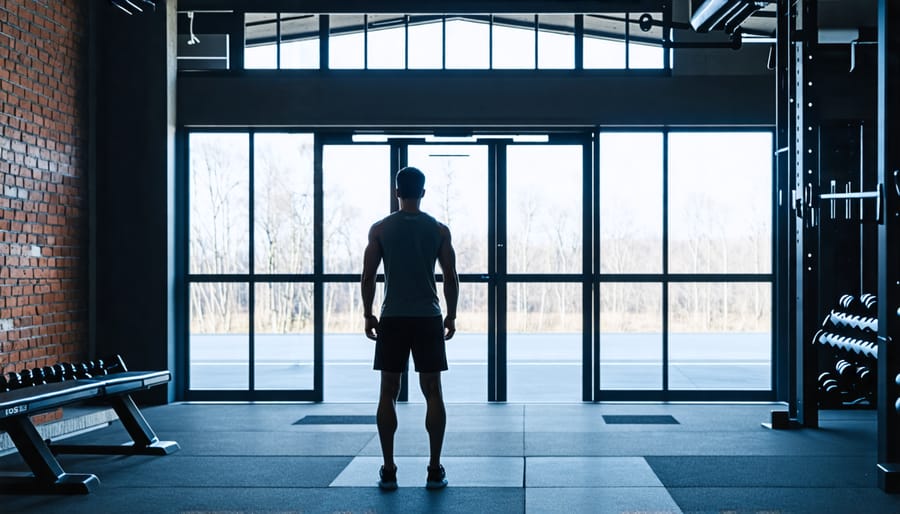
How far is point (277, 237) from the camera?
7746mm

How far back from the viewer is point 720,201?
7691mm

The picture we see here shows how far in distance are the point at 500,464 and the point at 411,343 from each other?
1.18 metres

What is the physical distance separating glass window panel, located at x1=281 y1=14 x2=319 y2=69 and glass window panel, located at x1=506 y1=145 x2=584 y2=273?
193cm

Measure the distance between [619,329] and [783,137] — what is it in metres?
2.11

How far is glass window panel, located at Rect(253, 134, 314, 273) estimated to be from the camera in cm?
774

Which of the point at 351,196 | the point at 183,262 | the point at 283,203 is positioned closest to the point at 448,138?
the point at 351,196

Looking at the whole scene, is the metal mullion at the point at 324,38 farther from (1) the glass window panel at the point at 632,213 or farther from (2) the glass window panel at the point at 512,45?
(1) the glass window panel at the point at 632,213

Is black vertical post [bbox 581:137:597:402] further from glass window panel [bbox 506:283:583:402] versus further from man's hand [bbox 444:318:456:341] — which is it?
man's hand [bbox 444:318:456:341]

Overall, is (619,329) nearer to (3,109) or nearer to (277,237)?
(277,237)

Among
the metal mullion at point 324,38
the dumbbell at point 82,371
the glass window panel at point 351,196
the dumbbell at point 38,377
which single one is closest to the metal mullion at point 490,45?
the glass window panel at point 351,196

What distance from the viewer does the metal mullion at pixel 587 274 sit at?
7.66 meters

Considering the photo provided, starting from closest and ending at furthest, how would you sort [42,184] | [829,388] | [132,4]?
[829,388], [132,4], [42,184]

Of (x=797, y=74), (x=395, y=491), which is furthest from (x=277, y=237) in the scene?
(x=797, y=74)

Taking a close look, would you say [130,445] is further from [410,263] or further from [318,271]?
[318,271]
